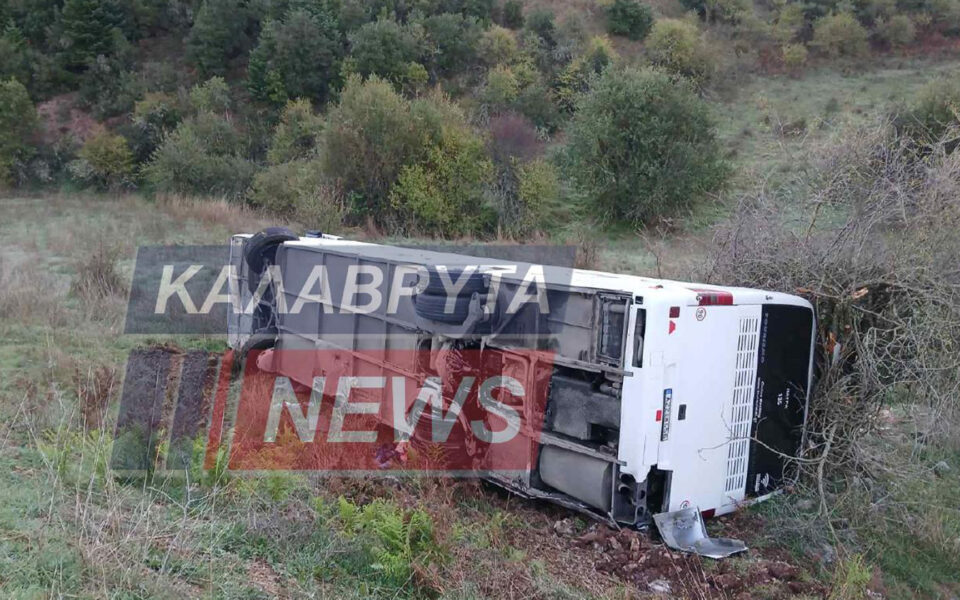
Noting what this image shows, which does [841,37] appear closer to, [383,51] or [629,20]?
[629,20]

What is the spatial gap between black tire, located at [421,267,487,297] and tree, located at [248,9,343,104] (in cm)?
3243

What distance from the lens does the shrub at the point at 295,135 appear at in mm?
29953

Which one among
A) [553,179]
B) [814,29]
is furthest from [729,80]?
[553,179]

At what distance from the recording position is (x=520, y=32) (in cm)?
4044

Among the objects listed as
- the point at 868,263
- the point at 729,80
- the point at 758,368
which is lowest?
the point at 758,368

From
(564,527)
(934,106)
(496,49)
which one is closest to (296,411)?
(564,527)

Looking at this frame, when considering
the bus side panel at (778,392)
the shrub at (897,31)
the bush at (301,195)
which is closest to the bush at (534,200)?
the bush at (301,195)

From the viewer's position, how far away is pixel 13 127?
111ft

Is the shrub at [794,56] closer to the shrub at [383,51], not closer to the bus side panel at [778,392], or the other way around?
the shrub at [383,51]

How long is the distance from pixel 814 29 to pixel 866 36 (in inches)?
100

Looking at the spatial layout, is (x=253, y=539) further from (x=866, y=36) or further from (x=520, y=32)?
(x=866, y=36)

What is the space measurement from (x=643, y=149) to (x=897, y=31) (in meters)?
23.9

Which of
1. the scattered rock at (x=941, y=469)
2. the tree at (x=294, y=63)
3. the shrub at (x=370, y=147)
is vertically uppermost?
the tree at (x=294, y=63)

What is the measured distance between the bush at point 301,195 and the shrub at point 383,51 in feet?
33.9
